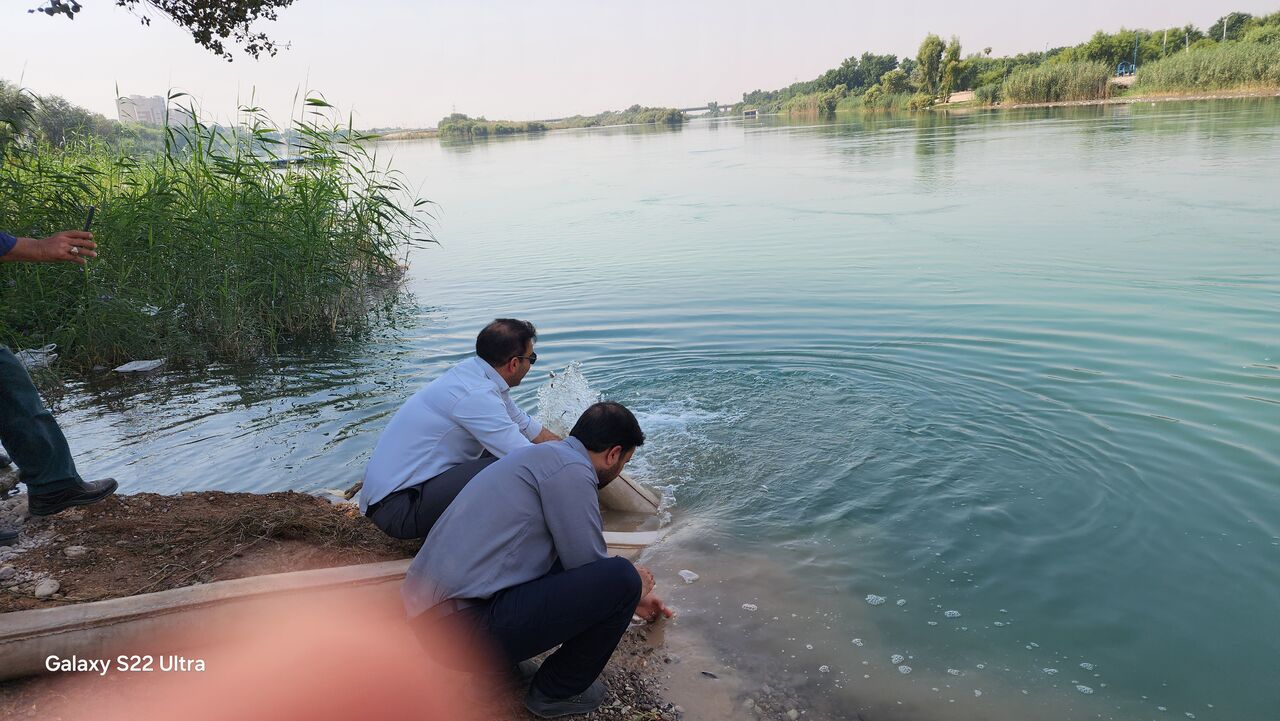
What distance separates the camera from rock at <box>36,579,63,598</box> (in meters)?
3.52

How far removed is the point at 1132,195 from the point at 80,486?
17.9 m

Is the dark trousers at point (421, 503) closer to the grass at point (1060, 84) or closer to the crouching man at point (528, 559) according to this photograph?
the crouching man at point (528, 559)

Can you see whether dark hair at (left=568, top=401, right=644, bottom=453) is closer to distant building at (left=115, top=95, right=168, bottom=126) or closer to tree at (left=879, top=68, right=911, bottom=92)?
distant building at (left=115, top=95, right=168, bottom=126)

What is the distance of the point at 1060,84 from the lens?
54531 millimetres

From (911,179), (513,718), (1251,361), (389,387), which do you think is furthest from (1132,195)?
(513,718)

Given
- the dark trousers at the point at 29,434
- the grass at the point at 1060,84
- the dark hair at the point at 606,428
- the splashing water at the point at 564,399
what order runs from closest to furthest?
the dark hair at the point at 606,428 → the dark trousers at the point at 29,434 → the splashing water at the point at 564,399 → the grass at the point at 1060,84

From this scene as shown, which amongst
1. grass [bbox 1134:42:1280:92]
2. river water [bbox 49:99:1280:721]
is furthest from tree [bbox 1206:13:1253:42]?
river water [bbox 49:99:1280:721]

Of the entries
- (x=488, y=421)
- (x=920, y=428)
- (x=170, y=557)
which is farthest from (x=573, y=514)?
(x=920, y=428)

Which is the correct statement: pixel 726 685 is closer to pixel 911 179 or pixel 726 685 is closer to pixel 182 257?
pixel 182 257

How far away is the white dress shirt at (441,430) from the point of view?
4066mm

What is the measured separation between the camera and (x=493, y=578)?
2908 millimetres

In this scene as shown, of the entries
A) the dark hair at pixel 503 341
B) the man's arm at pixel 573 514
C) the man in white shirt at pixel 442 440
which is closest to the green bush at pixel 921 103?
the dark hair at pixel 503 341

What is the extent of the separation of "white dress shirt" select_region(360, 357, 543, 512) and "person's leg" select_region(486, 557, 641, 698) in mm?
1251

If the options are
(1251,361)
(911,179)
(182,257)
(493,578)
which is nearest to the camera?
(493,578)
